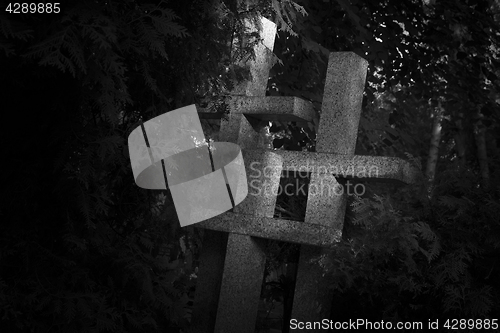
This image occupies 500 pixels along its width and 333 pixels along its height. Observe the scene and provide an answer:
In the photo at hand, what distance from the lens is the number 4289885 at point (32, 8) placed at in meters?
2.36

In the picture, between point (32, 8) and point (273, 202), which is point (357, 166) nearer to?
point (273, 202)

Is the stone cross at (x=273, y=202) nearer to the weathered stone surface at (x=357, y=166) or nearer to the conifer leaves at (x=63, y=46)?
the weathered stone surface at (x=357, y=166)

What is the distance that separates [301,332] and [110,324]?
112cm

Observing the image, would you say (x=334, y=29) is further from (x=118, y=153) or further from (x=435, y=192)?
(x=118, y=153)

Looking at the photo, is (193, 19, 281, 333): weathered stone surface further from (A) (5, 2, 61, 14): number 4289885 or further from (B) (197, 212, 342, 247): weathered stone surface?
(A) (5, 2, 61, 14): number 4289885

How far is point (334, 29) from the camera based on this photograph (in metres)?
5.92

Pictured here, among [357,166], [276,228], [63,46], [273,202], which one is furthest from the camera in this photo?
[273,202]

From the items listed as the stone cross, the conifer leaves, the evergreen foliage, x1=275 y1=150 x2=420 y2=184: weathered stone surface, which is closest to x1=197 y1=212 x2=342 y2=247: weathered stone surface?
the stone cross

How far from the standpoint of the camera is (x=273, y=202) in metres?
3.56

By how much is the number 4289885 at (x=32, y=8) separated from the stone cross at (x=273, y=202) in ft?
4.96

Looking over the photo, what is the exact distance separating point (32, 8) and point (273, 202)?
1.85 m

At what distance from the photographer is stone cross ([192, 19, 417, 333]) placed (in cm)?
324

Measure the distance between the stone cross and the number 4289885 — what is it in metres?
1.51

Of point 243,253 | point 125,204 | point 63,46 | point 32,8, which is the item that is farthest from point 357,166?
point 32,8
